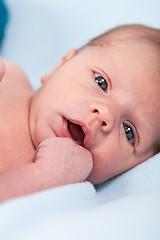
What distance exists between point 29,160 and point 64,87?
285 millimetres

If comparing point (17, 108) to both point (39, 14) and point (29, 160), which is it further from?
point (39, 14)

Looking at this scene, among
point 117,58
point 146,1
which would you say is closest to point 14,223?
point 117,58

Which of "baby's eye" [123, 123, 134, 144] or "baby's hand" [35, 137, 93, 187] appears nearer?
"baby's hand" [35, 137, 93, 187]

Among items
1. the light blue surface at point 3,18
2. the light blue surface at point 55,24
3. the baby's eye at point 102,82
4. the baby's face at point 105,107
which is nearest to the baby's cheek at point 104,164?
the baby's face at point 105,107

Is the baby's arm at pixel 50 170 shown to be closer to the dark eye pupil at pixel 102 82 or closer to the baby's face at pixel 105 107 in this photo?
the baby's face at pixel 105 107

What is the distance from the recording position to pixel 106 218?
769 mm

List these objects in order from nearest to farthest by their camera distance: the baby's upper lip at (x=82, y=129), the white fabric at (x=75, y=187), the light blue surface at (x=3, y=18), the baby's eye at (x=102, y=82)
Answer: the white fabric at (x=75, y=187) → the baby's upper lip at (x=82, y=129) → the baby's eye at (x=102, y=82) → the light blue surface at (x=3, y=18)

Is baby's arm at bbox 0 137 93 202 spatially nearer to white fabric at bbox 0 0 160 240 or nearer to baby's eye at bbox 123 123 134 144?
white fabric at bbox 0 0 160 240

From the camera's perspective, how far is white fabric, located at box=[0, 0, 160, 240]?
0.71 metres

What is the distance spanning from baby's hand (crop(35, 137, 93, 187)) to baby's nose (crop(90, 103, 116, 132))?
0.10m

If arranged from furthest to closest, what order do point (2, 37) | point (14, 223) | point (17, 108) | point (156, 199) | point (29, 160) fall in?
point (2, 37) < point (17, 108) < point (29, 160) < point (156, 199) < point (14, 223)

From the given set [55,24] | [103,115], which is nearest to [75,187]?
[103,115]

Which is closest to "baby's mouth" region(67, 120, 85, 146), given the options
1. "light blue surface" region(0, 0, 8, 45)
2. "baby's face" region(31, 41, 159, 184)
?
"baby's face" region(31, 41, 159, 184)

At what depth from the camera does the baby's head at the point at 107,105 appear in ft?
3.75
